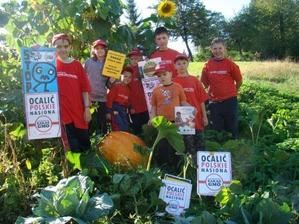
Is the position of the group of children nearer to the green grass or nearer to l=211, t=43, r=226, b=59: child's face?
l=211, t=43, r=226, b=59: child's face

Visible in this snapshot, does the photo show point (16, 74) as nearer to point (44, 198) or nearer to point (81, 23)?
point (81, 23)

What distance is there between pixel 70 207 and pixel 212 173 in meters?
1.46

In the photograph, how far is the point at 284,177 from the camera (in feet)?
16.7

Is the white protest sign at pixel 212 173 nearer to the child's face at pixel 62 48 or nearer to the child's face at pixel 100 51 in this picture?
the child's face at pixel 62 48

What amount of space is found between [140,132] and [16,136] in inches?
70.8

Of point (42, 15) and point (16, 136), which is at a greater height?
point (42, 15)

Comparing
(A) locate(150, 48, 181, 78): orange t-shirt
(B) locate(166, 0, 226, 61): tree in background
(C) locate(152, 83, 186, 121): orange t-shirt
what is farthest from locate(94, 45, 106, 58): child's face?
(B) locate(166, 0, 226, 61): tree in background

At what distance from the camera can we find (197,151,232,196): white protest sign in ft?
15.1

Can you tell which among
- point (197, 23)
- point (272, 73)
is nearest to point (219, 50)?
point (272, 73)

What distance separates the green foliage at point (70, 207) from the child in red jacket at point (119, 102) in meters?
2.44

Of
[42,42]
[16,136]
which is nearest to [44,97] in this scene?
[16,136]

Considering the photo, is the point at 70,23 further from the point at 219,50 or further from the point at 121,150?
the point at 121,150

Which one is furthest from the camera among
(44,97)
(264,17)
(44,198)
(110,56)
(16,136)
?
(264,17)

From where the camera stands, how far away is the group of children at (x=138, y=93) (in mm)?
5371
